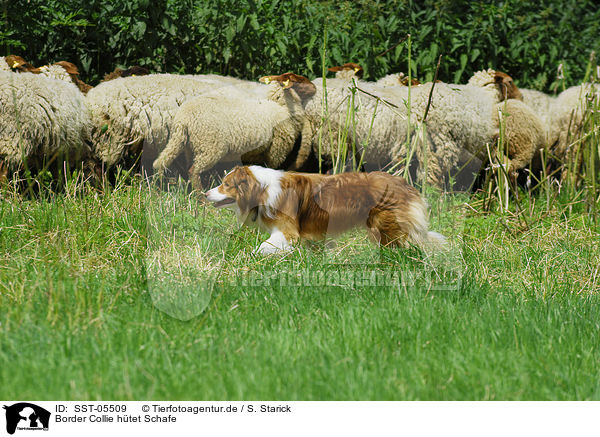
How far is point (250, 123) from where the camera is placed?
3840 millimetres

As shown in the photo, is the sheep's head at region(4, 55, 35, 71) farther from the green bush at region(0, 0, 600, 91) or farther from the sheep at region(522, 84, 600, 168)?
the sheep at region(522, 84, 600, 168)

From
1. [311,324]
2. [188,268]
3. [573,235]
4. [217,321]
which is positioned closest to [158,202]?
[188,268]

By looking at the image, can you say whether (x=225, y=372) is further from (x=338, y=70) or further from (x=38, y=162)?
(x=38, y=162)

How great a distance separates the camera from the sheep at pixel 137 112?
4291 millimetres

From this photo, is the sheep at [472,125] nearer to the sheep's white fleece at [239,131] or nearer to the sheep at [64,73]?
the sheep's white fleece at [239,131]

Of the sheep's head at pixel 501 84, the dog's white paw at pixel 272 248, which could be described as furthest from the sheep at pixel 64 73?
the sheep's head at pixel 501 84

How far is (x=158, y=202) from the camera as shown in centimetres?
382

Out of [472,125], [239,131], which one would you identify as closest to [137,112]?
[239,131]

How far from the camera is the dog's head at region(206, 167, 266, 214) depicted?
365 cm

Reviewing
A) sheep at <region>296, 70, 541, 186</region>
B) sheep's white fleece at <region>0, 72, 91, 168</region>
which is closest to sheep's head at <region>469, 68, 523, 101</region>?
sheep at <region>296, 70, 541, 186</region>

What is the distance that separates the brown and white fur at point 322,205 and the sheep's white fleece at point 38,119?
6.69 ft
